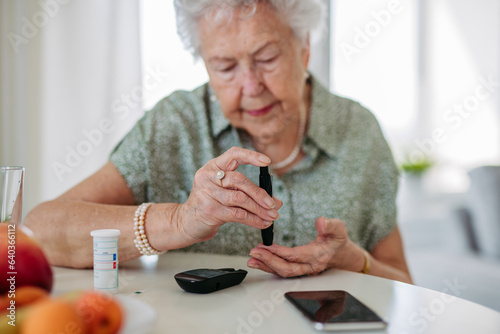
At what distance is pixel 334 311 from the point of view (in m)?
0.68

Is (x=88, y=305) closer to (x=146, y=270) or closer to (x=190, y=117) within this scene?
(x=146, y=270)

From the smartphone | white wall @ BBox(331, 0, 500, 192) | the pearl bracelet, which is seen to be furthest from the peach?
white wall @ BBox(331, 0, 500, 192)

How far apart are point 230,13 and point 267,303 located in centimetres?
77

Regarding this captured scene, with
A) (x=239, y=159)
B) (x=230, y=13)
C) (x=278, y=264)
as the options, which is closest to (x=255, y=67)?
(x=230, y=13)

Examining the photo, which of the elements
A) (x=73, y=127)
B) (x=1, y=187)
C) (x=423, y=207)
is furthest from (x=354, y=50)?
(x=1, y=187)

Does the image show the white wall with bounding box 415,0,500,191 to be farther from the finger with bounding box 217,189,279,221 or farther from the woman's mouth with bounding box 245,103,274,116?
the finger with bounding box 217,189,279,221

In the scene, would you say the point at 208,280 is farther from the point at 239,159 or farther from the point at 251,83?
the point at 251,83

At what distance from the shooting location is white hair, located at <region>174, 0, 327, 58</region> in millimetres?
1227

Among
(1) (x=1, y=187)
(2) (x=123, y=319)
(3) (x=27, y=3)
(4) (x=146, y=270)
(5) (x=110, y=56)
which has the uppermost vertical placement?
(3) (x=27, y=3)

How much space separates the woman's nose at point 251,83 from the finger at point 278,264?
481 millimetres

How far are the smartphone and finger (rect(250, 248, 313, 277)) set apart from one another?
0.13 meters

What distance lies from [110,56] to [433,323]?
6.75 ft

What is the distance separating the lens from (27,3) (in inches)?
82.7

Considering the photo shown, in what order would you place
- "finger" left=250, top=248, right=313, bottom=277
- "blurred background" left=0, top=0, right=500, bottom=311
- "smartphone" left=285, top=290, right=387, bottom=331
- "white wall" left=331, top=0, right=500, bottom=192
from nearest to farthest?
1. "smartphone" left=285, top=290, right=387, bottom=331
2. "finger" left=250, top=248, right=313, bottom=277
3. "blurred background" left=0, top=0, right=500, bottom=311
4. "white wall" left=331, top=0, right=500, bottom=192
